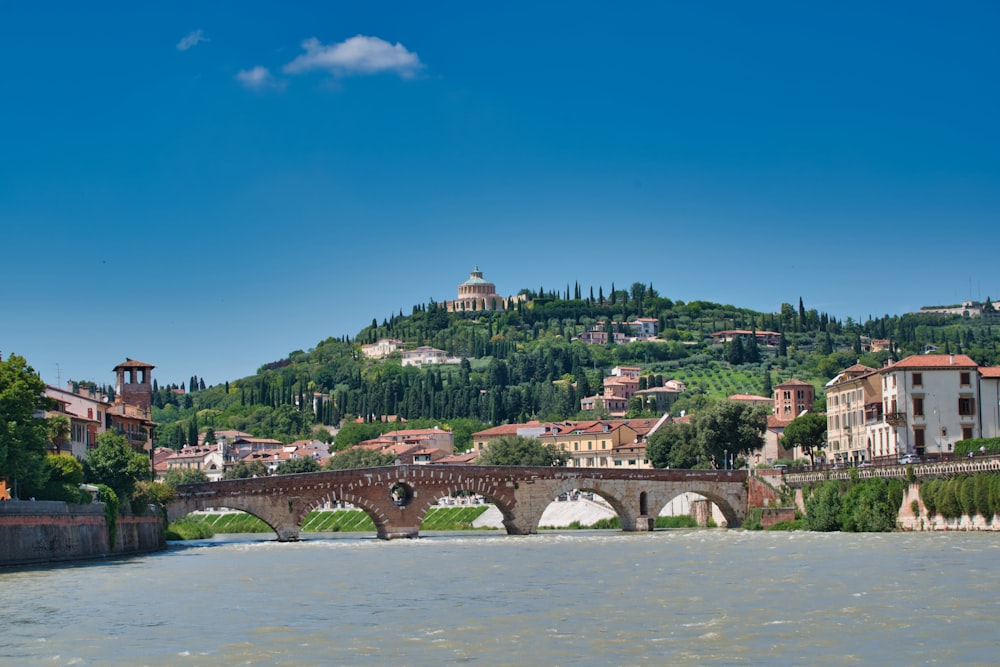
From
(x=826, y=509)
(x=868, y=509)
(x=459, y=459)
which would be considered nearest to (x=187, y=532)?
(x=826, y=509)

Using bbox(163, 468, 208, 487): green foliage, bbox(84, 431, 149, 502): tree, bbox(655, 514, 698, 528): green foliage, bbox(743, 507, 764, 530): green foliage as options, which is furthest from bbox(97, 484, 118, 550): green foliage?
bbox(163, 468, 208, 487): green foliage

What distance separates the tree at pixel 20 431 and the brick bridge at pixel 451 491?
18.4 metres

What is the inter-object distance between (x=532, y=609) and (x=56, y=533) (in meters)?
24.2

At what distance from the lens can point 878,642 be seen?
24.5 metres

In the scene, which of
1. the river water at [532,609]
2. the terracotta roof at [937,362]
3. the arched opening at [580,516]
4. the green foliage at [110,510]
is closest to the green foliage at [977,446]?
the terracotta roof at [937,362]

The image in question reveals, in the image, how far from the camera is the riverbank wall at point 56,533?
150ft

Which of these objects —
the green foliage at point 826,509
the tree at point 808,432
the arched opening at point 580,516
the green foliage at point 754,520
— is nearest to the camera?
the green foliage at point 826,509

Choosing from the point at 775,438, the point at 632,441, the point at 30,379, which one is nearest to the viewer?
the point at 30,379

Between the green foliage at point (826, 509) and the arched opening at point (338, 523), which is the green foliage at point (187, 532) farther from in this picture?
the green foliage at point (826, 509)

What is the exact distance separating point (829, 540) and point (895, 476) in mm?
7128

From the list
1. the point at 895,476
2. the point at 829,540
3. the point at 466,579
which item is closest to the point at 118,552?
the point at 466,579

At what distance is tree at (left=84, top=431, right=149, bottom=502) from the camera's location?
58094 millimetres

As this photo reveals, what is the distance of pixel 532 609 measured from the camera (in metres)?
31.4

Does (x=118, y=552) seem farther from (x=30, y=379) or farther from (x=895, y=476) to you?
(x=895, y=476)
